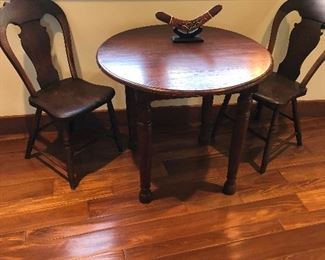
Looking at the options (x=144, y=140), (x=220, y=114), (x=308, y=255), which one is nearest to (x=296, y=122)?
(x=220, y=114)

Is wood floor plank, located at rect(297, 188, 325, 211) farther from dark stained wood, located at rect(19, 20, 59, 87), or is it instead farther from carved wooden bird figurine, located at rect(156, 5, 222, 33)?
dark stained wood, located at rect(19, 20, 59, 87)

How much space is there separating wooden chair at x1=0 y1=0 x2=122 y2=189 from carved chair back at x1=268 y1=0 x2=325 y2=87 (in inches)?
42.0

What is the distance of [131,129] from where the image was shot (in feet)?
6.99

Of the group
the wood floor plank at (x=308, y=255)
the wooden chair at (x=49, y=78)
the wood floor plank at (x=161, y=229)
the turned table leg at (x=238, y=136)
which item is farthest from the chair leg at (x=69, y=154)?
the wood floor plank at (x=308, y=255)

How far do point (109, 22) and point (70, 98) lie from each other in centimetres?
54

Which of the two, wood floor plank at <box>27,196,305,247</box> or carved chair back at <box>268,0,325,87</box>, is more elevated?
carved chair back at <box>268,0,325,87</box>

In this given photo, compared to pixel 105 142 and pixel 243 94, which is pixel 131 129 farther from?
pixel 243 94

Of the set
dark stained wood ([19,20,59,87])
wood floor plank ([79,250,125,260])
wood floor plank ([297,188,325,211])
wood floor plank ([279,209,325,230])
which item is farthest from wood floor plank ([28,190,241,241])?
dark stained wood ([19,20,59,87])

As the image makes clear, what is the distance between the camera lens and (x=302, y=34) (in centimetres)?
202

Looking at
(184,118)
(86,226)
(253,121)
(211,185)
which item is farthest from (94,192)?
(253,121)

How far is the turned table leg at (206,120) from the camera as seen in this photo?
2.15 metres

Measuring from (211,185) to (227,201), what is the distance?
0.14 m

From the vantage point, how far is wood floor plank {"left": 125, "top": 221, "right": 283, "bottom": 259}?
5.24ft

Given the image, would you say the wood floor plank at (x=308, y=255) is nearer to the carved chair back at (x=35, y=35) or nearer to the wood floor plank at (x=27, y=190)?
the wood floor plank at (x=27, y=190)
